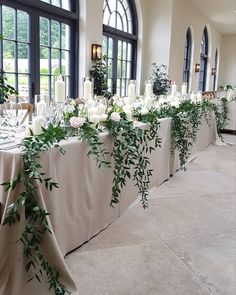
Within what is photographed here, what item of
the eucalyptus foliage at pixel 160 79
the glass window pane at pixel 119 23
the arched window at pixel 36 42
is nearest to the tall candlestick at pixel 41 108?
the arched window at pixel 36 42

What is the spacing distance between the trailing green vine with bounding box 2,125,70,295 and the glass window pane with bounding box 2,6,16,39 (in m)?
3.64

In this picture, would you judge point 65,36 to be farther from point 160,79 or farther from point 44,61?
point 160,79

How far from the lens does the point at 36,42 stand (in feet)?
17.5

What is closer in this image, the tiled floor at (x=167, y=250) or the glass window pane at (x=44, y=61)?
the tiled floor at (x=167, y=250)

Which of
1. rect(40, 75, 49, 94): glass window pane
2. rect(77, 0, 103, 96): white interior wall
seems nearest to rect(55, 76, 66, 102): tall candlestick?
rect(40, 75, 49, 94): glass window pane

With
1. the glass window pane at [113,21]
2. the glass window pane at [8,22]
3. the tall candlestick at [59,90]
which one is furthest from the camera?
the glass window pane at [113,21]

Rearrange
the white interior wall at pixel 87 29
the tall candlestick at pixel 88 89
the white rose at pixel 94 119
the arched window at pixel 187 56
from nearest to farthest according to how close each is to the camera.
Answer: the white rose at pixel 94 119 < the tall candlestick at pixel 88 89 < the white interior wall at pixel 87 29 < the arched window at pixel 187 56

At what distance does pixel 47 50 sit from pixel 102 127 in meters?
3.67

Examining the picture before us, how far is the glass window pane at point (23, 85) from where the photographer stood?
5.27 metres

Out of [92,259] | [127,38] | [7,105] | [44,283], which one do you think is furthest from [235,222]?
[127,38]

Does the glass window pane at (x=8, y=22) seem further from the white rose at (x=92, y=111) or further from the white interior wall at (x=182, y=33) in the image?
the white interior wall at (x=182, y=33)

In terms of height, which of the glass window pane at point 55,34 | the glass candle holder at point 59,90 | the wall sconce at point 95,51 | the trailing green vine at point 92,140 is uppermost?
the glass window pane at point 55,34

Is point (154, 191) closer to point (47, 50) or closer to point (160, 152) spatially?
point (160, 152)

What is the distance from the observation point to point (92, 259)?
227 cm
